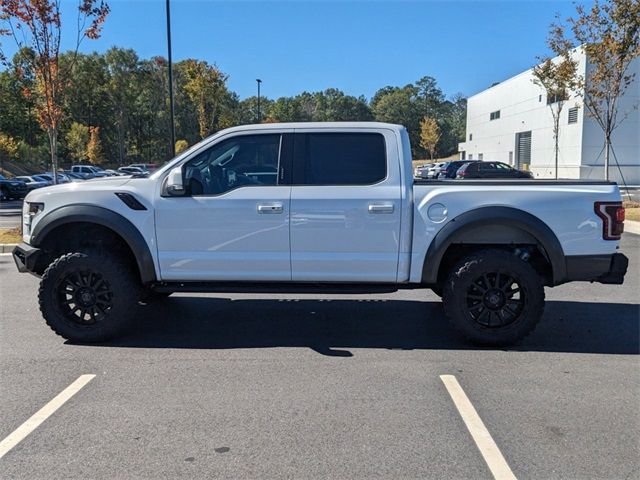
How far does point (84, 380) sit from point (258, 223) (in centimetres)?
194

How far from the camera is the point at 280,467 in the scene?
3.16 metres

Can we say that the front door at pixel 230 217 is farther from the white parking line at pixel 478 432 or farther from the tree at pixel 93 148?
the tree at pixel 93 148

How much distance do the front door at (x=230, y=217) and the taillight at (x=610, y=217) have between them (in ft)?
9.14

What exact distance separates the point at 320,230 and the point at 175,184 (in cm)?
138

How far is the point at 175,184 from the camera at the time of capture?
5.08 metres

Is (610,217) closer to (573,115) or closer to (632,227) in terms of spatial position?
(632,227)

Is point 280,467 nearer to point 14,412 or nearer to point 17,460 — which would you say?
point 17,460

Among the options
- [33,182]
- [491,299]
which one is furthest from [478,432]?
[33,182]

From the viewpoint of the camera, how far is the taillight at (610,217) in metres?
4.97

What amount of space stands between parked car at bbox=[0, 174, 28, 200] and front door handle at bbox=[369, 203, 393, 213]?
88.7 feet

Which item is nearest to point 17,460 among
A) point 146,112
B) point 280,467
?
point 280,467

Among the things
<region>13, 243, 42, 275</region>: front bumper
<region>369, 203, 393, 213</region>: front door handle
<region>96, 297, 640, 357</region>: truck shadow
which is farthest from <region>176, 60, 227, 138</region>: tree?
<region>369, 203, 393, 213</region>: front door handle

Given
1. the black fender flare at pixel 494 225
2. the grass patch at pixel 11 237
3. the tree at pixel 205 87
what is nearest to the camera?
the black fender flare at pixel 494 225

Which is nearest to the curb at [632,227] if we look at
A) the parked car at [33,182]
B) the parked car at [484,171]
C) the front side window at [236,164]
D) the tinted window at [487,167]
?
the front side window at [236,164]
